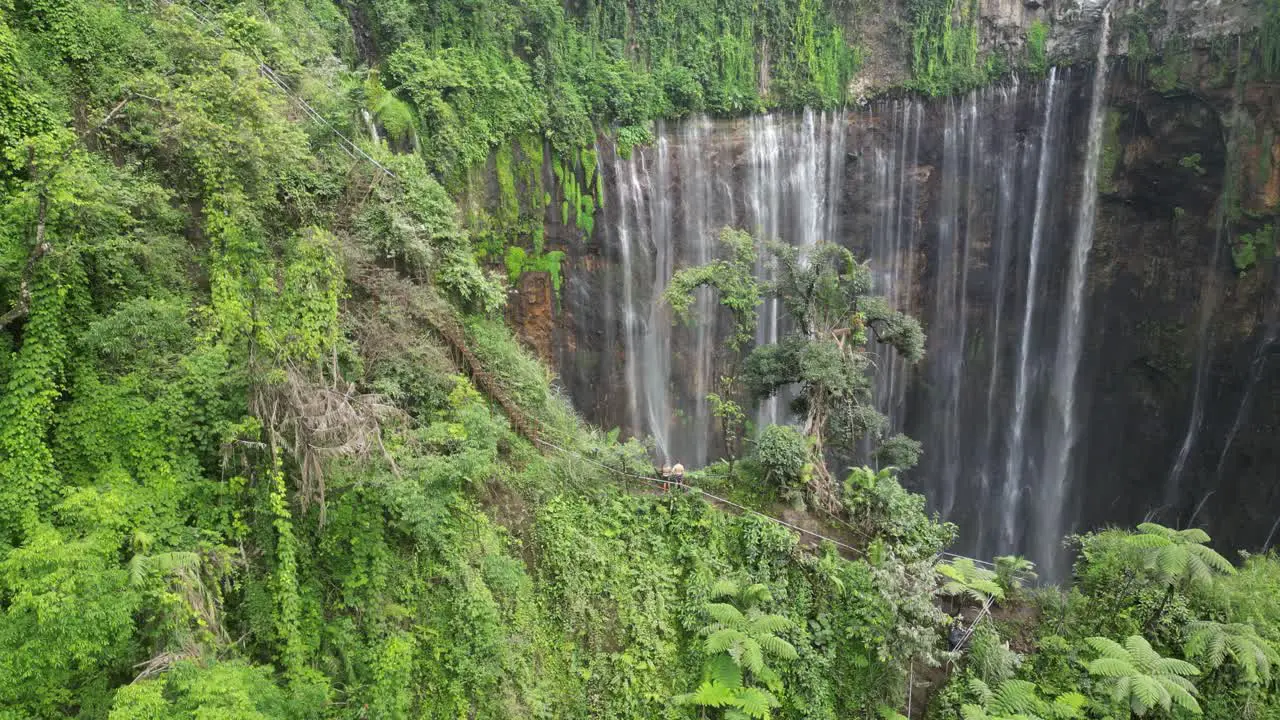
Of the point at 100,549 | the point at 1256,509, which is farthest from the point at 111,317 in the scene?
the point at 1256,509

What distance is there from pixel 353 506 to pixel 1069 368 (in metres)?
18.7

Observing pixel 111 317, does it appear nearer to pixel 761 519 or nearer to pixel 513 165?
pixel 761 519

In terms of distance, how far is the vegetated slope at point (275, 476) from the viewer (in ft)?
19.9

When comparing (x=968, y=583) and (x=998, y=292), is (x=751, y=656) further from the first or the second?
(x=998, y=292)

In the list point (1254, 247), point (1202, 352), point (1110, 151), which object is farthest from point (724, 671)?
point (1110, 151)

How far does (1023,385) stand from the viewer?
64.1ft

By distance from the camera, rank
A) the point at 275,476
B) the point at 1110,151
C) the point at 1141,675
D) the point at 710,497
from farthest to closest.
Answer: the point at 1110,151, the point at 710,497, the point at 1141,675, the point at 275,476

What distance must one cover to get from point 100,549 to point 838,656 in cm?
819

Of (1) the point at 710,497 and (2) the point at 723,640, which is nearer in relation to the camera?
(2) the point at 723,640

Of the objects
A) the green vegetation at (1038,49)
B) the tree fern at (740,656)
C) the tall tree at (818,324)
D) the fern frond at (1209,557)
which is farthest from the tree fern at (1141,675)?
the green vegetation at (1038,49)

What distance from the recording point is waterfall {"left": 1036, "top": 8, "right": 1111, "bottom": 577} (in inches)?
725

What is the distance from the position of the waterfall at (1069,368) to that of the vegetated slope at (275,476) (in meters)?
11.2

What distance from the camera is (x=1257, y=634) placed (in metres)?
8.59

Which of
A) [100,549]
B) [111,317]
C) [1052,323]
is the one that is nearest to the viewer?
[100,549]
